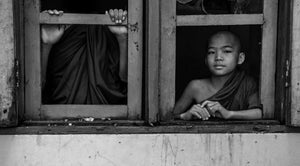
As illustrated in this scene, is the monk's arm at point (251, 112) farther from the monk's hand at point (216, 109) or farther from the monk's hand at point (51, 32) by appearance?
the monk's hand at point (51, 32)

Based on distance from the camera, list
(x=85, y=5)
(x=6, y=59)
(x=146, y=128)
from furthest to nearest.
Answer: (x=85, y=5) → (x=146, y=128) → (x=6, y=59)

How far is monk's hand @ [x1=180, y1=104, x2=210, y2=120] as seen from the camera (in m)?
2.86

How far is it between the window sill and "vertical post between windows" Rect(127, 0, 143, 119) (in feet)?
0.42

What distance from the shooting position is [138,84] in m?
2.85

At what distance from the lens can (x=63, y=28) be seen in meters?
2.83

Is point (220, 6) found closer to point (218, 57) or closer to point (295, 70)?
point (218, 57)

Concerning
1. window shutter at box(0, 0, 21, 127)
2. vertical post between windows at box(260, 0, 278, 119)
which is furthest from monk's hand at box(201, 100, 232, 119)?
window shutter at box(0, 0, 21, 127)

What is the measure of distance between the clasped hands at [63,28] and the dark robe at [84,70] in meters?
0.06

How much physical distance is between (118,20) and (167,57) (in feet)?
1.15

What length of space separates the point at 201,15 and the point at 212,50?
23 cm

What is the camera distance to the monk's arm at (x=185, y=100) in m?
2.90

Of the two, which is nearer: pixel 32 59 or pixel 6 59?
pixel 6 59

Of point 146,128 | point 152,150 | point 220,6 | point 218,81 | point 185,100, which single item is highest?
point 220,6

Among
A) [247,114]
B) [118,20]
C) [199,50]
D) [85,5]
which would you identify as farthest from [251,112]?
[85,5]
